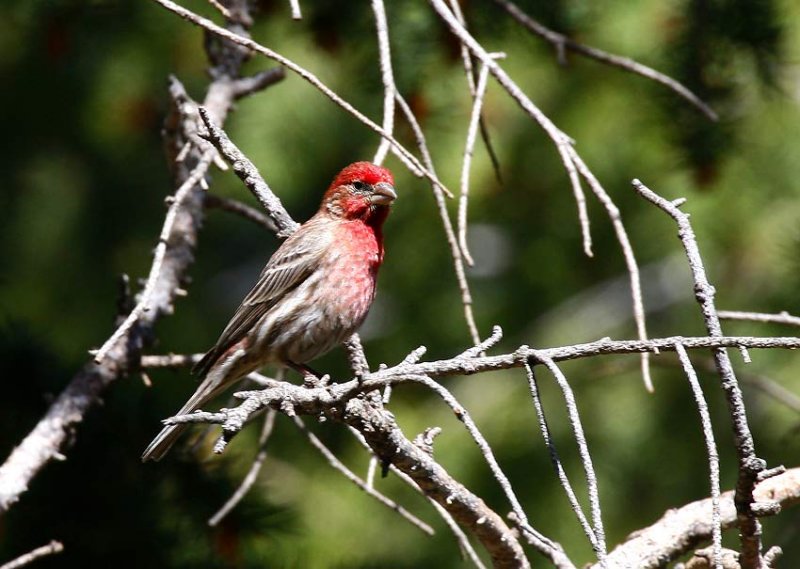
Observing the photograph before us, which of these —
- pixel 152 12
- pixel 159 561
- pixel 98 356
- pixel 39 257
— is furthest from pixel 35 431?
pixel 39 257

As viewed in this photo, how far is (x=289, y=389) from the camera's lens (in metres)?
2.52

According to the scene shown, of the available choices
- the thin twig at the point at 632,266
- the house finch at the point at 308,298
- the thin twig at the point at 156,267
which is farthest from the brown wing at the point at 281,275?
the thin twig at the point at 632,266

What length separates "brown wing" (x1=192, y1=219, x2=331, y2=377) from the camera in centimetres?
454

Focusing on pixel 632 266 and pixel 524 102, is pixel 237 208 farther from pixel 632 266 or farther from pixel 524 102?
pixel 632 266

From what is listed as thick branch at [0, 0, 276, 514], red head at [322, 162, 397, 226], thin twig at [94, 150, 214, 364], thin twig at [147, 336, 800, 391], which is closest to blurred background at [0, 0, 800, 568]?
thick branch at [0, 0, 276, 514]

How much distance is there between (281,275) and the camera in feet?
15.2

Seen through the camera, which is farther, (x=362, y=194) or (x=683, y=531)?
(x=362, y=194)

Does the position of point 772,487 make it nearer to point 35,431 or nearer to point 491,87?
point 35,431

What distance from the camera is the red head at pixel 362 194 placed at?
15.7ft

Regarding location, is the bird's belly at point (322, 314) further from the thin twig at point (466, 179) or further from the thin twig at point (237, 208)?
the thin twig at point (466, 179)

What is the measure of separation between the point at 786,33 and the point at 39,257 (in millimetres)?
4943

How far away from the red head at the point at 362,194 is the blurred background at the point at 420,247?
1.30 ft

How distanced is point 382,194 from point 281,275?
1.80 feet

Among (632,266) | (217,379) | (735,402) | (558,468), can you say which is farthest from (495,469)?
(217,379)
